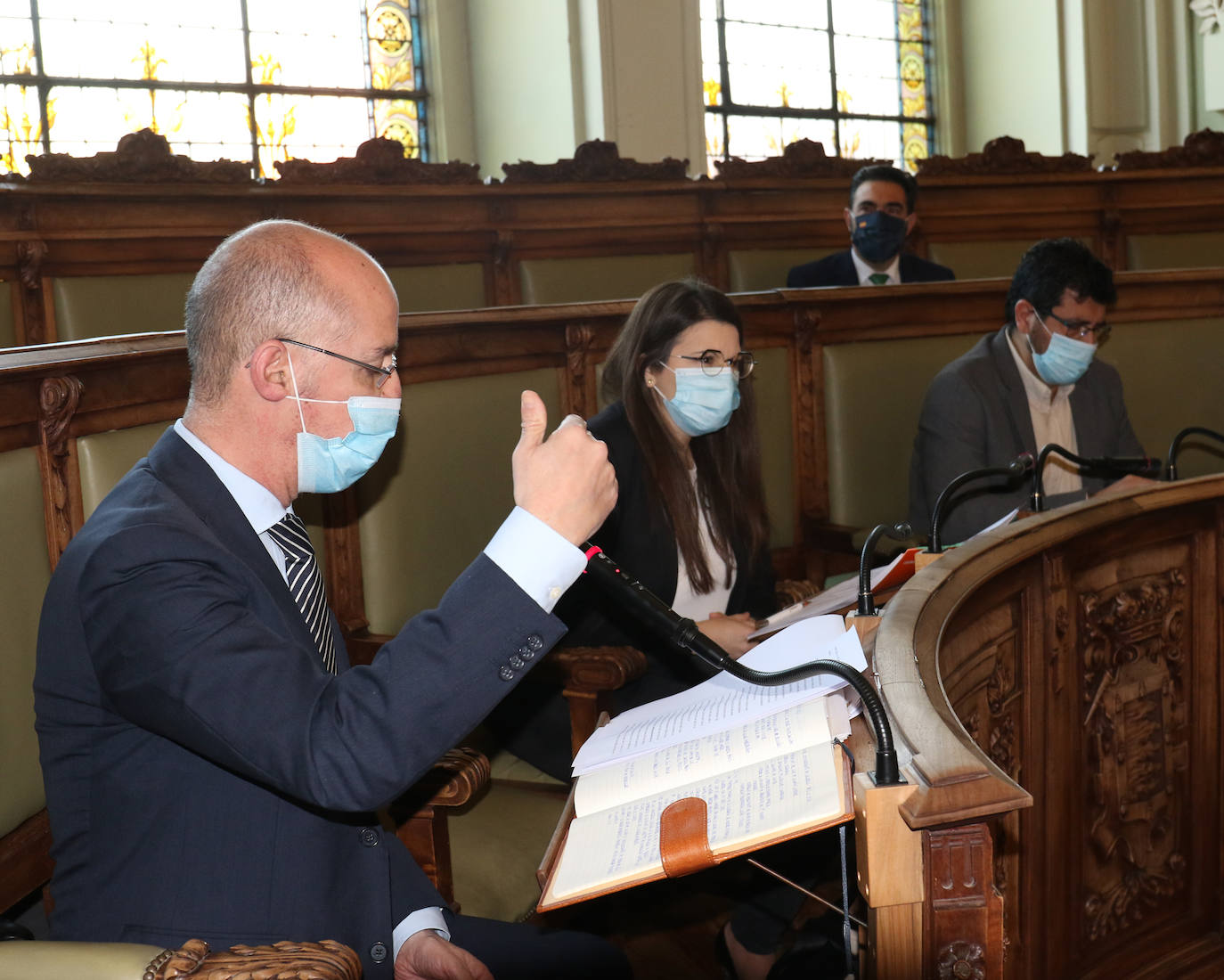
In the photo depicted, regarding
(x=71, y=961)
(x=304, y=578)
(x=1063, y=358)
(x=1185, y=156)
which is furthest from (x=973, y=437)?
(x=1185, y=156)

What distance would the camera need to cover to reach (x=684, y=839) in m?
1.01

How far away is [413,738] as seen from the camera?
1152 mm

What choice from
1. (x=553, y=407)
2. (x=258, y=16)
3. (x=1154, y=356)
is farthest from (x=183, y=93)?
(x=1154, y=356)

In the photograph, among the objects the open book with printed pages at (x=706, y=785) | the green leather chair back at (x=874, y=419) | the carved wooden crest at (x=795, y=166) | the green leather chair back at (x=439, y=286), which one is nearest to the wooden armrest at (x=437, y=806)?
the open book with printed pages at (x=706, y=785)

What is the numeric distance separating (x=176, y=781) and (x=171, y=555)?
0.25 meters

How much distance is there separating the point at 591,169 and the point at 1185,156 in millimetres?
3207

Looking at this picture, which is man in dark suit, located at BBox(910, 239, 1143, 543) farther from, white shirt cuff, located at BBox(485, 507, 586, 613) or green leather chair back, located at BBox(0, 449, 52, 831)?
green leather chair back, located at BBox(0, 449, 52, 831)

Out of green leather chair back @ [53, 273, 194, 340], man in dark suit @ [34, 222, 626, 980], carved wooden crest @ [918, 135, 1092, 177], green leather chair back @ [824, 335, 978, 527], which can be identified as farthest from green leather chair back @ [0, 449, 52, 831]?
Result: carved wooden crest @ [918, 135, 1092, 177]

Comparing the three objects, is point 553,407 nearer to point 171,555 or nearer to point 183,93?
point 171,555

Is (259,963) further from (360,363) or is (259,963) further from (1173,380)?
(1173,380)

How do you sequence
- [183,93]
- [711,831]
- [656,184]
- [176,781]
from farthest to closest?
[183,93]
[656,184]
[176,781]
[711,831]

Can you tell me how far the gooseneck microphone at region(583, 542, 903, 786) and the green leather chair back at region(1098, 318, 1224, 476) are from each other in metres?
3.17

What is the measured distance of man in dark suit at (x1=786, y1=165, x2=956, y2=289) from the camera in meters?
4.49

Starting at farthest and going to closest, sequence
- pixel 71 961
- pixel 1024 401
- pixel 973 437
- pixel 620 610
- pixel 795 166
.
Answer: pixel 795 166 < pixel 1024 401 < pixel 973 437 < pixel 620 610 < pixel 71 961
